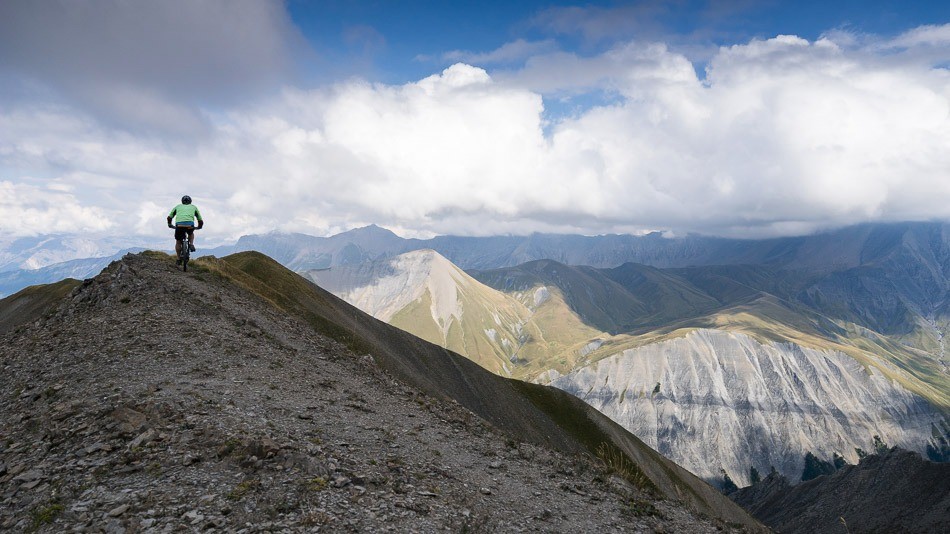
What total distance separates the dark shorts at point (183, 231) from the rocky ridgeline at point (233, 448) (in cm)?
480

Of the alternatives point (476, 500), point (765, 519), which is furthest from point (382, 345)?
point (765, 519)

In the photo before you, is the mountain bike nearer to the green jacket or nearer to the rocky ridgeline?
the green jacket

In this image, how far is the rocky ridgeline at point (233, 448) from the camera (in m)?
9.59

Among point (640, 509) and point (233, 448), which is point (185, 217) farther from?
point (640, 509)

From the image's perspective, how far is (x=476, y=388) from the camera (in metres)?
63.2

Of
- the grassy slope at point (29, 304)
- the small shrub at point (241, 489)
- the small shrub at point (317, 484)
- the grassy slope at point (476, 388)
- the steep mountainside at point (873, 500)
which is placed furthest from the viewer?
the steep mountainside at point (873, 500)

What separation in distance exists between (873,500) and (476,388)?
346ft

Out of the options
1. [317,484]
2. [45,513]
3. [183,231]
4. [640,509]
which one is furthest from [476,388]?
[45,513]

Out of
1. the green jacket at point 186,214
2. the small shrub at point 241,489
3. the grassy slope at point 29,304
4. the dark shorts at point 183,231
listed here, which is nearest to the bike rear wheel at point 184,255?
the dark shorts at point 183,231

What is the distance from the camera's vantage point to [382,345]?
56.1m

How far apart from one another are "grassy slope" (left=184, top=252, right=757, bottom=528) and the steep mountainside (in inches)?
1626

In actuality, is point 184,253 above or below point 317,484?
above

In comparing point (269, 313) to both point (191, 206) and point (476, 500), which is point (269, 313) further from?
point (476, 500)

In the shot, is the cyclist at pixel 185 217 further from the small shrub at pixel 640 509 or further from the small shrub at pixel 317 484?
the small shrub at pixel 640 509
